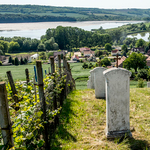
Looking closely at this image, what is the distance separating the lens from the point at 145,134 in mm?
4762

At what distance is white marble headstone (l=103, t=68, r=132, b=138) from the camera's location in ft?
15.2

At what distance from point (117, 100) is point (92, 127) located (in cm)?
120

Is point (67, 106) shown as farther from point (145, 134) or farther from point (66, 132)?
point (145, 134)

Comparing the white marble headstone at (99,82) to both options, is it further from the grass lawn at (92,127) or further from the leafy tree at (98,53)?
Result: the leafy tree at (98,53)

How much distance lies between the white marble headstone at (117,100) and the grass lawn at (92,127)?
11.7 inches

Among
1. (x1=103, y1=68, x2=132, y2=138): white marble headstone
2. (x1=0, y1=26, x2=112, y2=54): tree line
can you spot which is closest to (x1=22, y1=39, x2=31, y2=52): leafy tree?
(x1=0, y1=26, x2=112, y2=54): tree line

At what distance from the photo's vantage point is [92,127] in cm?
539

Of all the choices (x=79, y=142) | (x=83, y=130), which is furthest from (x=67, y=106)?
(x=79, y=142)

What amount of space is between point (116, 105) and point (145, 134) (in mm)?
1014

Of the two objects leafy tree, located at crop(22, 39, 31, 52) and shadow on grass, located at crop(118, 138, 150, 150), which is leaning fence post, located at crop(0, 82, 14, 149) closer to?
shadow on grass, located at crop(118, 138, 150, 150)

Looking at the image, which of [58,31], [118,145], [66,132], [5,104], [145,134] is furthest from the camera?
[58,31]

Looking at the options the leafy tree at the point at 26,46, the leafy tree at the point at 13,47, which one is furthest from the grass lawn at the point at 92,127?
the leafy tree at the point at 26,46

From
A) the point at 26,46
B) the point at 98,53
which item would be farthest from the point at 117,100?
the point at 26,46

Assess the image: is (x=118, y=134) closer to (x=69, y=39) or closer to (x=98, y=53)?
(x=98, y=53)
